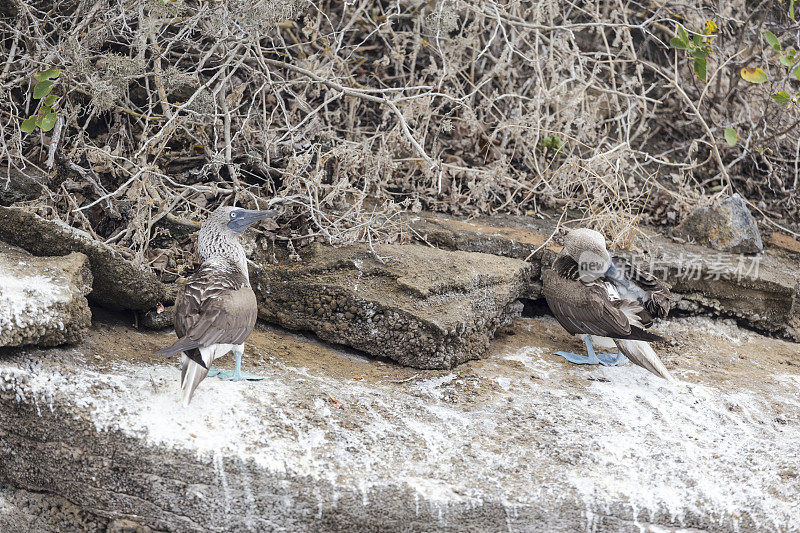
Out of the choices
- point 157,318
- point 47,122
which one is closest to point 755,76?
point 157,318

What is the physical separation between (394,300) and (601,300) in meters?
1.21

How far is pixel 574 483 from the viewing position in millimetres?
3559

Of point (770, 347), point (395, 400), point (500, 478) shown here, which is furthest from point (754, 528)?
point (770, 347)

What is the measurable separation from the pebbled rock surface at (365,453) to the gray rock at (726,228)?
75.8 inches

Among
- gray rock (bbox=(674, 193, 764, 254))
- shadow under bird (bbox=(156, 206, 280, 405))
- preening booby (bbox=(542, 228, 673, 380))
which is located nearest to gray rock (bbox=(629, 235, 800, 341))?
gray rock (bbox=(674, 193, 764, 254))

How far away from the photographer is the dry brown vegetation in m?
5.01

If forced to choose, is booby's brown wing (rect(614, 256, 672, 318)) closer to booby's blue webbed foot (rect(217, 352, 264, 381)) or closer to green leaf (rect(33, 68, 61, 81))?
booby's blue webbed foot (rect(217, 352, 264, 381))

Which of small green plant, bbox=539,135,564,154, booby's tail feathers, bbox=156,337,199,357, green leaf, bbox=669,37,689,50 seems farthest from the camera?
small green plant, bbox=539,135,564,154

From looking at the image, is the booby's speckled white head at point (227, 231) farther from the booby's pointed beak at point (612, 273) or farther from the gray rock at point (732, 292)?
the gray rock at point (732, 292)

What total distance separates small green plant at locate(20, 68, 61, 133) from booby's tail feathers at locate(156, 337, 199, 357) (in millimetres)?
1849

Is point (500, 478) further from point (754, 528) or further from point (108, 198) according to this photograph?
point (108, 198)

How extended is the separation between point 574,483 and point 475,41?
159 inches

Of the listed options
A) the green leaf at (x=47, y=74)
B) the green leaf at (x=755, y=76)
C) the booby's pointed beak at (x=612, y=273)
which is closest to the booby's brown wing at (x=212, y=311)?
the green leaf at (x=47, y=74)

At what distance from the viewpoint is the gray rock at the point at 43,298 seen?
3715 mm
